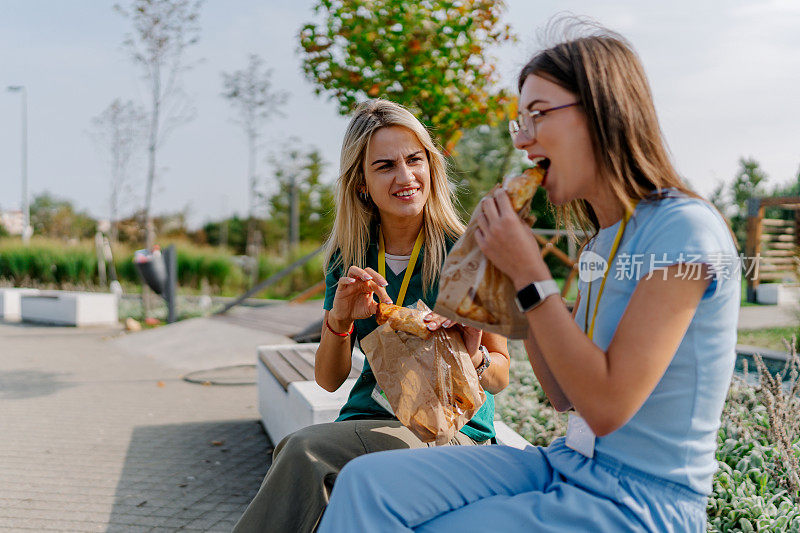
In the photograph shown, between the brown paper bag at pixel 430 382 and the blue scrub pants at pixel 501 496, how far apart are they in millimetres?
323

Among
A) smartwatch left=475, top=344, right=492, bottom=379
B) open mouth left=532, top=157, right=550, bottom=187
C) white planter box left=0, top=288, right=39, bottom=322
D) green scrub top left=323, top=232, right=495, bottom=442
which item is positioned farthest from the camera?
white planter box left=0, top=288, right=39, bottom=322

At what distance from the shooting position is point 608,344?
1.44 m

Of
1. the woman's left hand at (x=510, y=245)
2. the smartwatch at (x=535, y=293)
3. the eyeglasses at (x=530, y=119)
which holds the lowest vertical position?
the smartwatch at (x=535, y=293)

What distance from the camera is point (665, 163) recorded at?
1470 millimetres

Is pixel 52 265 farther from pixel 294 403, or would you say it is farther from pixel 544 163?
pixel 544 163

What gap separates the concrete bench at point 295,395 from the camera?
353cm

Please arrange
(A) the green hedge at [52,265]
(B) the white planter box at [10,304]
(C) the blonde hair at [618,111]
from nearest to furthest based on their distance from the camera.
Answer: (C) the blonde hair at [618,111] → (B) the white planter box at [10,304] → (A) the green hedge at [52,265]

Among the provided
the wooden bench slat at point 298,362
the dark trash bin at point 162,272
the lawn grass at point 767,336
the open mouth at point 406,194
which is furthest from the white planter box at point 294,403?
the dark trash bin at point 162,272

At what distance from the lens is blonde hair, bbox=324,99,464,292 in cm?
258

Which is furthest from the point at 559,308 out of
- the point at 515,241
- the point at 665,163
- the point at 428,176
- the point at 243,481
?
the point at 243,481

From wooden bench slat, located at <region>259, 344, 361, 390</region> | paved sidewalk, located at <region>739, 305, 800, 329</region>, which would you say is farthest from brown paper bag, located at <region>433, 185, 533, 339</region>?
paved sidewalk, located at <region>739, 305, 800, 329</region>

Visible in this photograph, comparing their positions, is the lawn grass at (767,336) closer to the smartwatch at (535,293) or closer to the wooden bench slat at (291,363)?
the wooden bench slat at (291,363)

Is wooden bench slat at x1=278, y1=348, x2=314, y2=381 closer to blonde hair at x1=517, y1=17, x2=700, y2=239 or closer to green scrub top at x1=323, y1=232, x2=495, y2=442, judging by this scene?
green scrub top at x1=323, y1=232, x2=495, y2=442

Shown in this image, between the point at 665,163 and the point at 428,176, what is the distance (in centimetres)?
126
